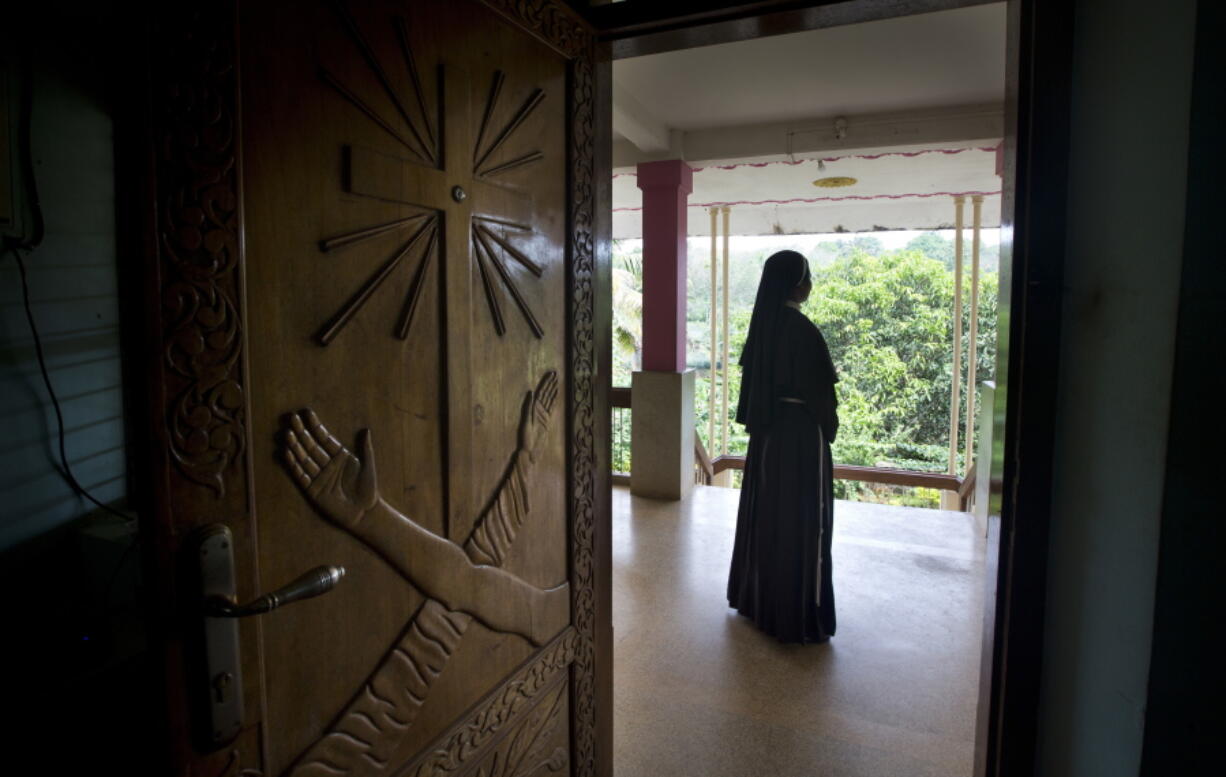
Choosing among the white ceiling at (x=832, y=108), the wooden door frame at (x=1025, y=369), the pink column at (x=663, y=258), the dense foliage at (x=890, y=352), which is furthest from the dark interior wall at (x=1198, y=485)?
the dense foliage at (x=890, y=352)

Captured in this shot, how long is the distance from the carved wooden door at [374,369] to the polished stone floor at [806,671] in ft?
2.61

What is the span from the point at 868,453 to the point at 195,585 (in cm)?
1252

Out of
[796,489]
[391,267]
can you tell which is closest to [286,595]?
[391,267]

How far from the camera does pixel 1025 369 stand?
1.08 meters

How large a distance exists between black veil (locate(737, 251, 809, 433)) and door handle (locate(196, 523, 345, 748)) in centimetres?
212

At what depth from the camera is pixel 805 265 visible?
2684 millimetres

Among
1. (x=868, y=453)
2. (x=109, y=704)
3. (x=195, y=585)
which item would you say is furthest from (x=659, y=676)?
(x=868, y=453)

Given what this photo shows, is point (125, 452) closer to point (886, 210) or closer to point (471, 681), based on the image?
point (471, 681)

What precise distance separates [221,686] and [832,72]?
3908 millimetres

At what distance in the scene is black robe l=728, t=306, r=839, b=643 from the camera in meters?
2.56

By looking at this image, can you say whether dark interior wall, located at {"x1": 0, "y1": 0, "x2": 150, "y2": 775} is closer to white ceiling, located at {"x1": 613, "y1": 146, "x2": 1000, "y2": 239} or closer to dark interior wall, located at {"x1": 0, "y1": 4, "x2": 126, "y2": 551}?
dark interior wall, located at {"x1": 0, "y1": 4, "x2": 126, "y2": 551}

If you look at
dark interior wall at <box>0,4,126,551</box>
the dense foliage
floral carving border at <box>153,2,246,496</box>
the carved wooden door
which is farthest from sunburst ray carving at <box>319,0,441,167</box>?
the dense foliage

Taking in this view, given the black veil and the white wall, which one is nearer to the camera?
the white wall

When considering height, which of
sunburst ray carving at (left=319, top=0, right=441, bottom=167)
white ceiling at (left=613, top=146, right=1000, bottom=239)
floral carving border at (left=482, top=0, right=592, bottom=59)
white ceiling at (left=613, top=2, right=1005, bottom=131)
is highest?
white ceiling at (left=613, top=2, right=1005, bottom=131)
